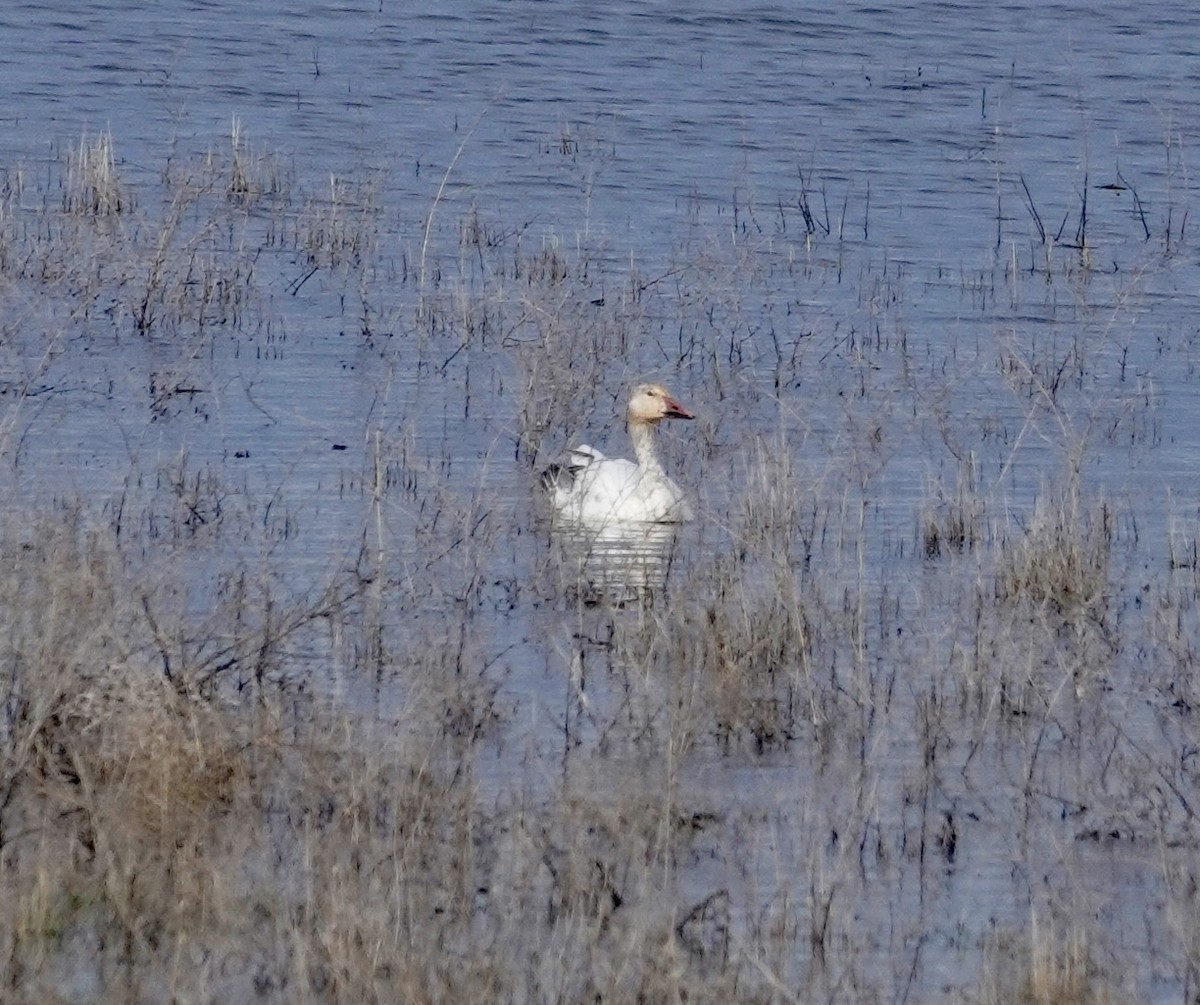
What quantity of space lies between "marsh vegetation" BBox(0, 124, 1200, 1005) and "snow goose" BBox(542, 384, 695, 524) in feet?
0.64

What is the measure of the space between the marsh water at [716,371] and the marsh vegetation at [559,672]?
0.03m

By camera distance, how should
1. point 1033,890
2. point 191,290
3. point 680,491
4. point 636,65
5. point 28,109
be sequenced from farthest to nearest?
point 636,65 → point 28,109 → point 191,290 → point 680,491 → point 1033,890

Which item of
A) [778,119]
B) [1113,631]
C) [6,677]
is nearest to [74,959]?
[6,677]

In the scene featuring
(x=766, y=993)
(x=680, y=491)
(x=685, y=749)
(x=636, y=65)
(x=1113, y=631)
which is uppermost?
(x=766, y=993)

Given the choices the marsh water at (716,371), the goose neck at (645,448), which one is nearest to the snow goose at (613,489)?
the goose neck at (645,448)

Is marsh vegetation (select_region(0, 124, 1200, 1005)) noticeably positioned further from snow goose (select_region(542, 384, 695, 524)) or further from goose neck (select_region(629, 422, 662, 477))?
goose neck (select_region(629, 422, 662, 477))

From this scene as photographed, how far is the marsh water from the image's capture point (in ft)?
22.1

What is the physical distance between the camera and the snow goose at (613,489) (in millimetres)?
9992

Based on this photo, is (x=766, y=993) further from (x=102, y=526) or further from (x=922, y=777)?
(x=102, y=526)

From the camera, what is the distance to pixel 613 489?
10359mm

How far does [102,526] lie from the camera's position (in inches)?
281

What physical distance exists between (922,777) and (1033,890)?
80cm

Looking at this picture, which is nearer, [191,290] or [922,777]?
[922,777]

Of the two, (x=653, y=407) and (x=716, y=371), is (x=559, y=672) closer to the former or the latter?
(x=653, y=407)
